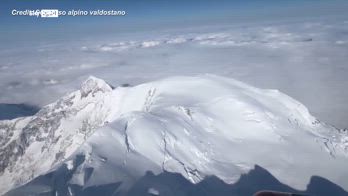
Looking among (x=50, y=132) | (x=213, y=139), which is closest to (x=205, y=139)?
(x=213, y=139)

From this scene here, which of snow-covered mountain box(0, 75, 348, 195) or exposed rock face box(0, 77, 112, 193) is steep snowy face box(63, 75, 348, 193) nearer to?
snow-covered mountain box(0, 75, 348, 195)

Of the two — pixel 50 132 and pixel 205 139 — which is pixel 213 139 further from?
pixel 50 132

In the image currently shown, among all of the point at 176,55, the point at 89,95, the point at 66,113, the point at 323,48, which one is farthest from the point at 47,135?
the point at 323,48

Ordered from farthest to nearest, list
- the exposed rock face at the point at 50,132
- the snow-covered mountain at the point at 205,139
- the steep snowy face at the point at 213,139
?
the exposed rock face at the point at 50,132
the steep snowy face at the point at 213,139
the snow-covered mountain at the point at 205,139

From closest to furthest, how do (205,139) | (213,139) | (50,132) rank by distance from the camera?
(205,139) → (213,139) → (50,132)

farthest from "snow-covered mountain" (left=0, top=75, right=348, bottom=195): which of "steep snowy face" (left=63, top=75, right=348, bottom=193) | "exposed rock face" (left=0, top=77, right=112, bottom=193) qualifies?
"exposed rock face" (left=0, top=77, right=112, bottom=193)

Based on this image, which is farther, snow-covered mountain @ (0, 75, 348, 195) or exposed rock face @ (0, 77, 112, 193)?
exposed rock face @ (0, 77, 112, 193)

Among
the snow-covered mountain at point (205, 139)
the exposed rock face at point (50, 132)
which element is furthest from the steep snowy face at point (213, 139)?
the exposed rock face at point (50, 132)

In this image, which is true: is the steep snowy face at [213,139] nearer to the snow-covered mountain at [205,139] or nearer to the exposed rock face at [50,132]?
the snow-covered mountain at [205,139]

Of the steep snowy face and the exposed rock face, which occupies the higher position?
the steep snowy face
